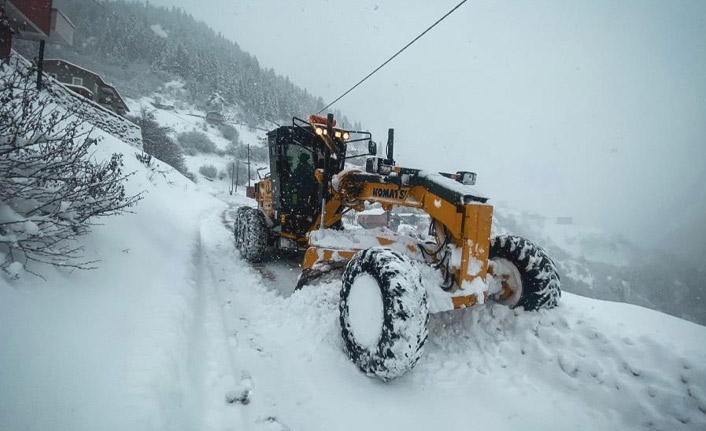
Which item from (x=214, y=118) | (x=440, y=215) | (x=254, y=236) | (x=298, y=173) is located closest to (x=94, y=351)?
(x=440, y=215)

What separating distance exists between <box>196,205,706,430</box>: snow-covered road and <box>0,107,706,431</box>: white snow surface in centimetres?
1

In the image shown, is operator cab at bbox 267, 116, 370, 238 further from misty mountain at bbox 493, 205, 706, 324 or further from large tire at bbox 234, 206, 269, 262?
misty mountain at bbox 493, 205, 706, 324

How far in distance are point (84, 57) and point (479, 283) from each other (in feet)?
325

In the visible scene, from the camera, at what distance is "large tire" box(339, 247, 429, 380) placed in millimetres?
2492

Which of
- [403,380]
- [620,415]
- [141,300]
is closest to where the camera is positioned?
[620,415]

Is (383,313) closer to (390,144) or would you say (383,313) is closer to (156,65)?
(390,144)

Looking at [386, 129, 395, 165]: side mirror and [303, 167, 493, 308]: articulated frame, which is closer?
[303, 167, 493, 308]: articulated frame

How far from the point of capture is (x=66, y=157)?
3164 millimetres

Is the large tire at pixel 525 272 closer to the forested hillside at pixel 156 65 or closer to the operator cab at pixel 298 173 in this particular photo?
the operator cab at pixel 298 173

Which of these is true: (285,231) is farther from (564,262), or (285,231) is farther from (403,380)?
(564,262)

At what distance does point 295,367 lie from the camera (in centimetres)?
298

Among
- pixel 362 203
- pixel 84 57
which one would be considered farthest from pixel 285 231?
pixel 84 57

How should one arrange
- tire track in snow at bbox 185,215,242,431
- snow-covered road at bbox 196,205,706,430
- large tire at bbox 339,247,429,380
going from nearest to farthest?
tire track in snow at bbox 185,215,242,431
snow-covered road at bbox 196,205,706,430
large tire at bbox 339,247,429,380

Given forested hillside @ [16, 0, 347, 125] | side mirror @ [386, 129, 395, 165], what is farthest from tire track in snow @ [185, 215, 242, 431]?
forested hillside @ [16, 0, 347, 125]
